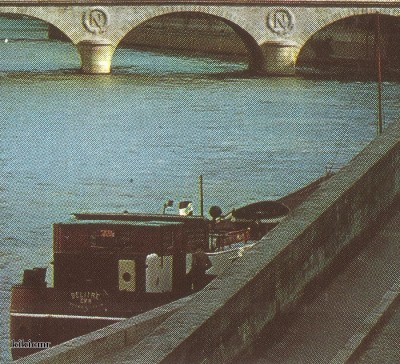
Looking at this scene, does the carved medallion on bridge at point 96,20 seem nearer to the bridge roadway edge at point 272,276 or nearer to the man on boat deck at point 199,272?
the man on boat deck at point 199,272

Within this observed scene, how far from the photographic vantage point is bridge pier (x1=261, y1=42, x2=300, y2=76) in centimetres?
4272

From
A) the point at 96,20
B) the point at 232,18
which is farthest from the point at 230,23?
the point at 96,20

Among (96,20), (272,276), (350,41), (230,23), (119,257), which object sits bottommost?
(119,257)

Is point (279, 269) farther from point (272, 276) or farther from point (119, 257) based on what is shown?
point (119, 257)

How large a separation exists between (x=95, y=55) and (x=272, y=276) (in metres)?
35.7

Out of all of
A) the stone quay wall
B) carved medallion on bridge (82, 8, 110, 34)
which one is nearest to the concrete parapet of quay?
the stone quay wall

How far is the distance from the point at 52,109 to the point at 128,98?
2.48 metres

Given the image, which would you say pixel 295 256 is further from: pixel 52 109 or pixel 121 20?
pixel 121 20

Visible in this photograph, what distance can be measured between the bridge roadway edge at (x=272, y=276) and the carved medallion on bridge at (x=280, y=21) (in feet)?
109

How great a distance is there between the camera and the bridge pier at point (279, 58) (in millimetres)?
42719

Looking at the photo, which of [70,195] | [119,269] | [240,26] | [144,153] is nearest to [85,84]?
[240,26]

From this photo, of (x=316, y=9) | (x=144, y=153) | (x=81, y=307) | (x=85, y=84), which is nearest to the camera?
(x=81, y=307)

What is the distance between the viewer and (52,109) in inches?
1345

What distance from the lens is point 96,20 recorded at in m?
43.0
